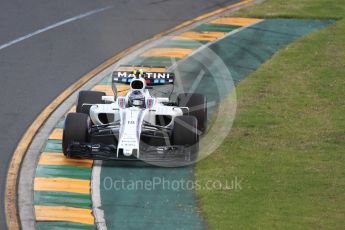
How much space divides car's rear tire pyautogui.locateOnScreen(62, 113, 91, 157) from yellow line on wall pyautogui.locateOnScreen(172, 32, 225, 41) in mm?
9565

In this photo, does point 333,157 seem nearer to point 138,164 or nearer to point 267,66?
point 138,164

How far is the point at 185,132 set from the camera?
2042 centimetres

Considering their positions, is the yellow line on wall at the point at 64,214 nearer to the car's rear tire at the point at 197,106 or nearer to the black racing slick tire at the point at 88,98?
the black racing slick tire at the point at 88,98

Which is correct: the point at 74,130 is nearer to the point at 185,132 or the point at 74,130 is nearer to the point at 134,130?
the point at 134,130

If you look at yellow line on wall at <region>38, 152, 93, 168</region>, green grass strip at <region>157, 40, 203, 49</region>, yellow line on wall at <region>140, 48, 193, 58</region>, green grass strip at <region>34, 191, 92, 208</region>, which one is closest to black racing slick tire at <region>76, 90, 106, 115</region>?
yellow line on wall at <region>38, 152, 93, 168</region>

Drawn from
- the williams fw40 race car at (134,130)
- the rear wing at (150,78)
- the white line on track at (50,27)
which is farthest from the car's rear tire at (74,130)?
the white line on track at (50,27)

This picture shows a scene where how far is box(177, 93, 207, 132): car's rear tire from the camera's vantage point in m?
21.9

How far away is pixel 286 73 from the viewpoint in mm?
26844

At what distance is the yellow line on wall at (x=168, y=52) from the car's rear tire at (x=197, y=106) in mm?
5739

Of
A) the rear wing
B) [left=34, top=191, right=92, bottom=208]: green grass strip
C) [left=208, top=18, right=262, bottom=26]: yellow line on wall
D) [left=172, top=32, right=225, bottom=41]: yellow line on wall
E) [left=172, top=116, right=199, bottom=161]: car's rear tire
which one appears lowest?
[left=34, top=191, right=92, bottom=208]: green grass strip

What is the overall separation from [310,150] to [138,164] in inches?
154

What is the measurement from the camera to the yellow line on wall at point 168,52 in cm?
2797

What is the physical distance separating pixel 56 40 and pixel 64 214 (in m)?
11.6

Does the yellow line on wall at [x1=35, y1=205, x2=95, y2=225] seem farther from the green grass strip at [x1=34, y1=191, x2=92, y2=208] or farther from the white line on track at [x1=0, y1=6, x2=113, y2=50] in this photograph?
the white line on track at [x1=0, y1=6, x2=113, y2=50]
